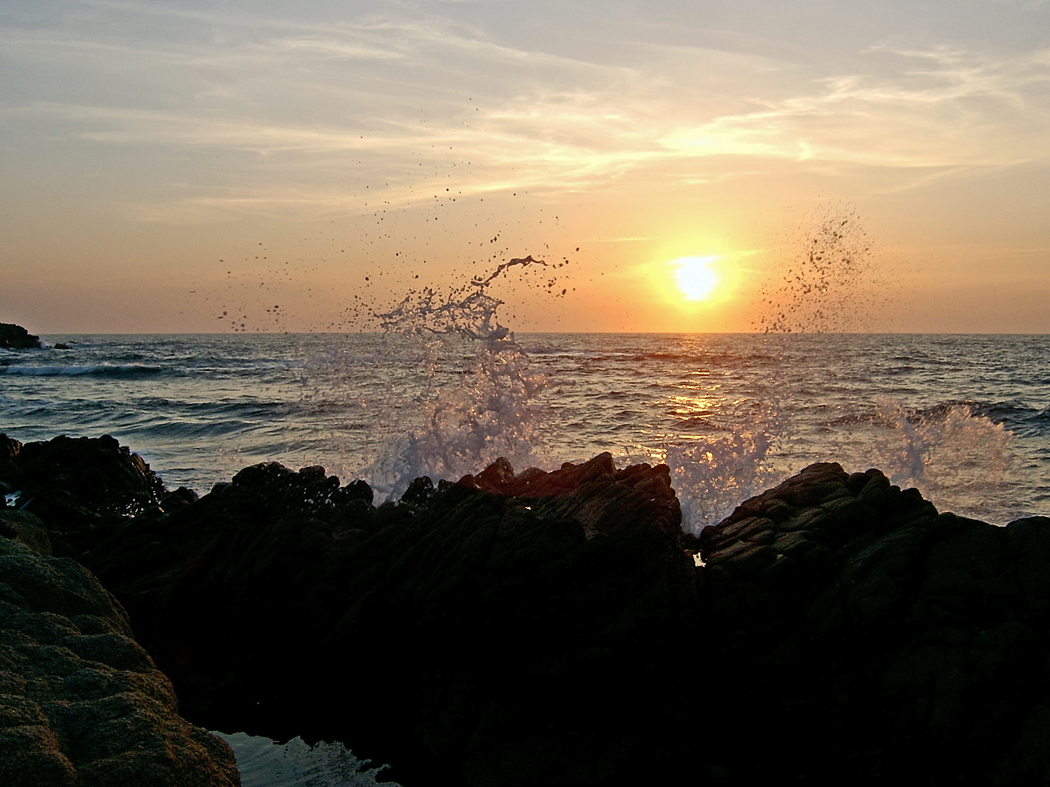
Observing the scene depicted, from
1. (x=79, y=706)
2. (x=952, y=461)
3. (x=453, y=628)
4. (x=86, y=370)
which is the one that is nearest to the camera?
(x=79, y=706)

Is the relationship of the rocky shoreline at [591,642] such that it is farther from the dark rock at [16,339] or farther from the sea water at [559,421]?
the dark rock at [16,339]

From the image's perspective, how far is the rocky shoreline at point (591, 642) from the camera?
440 centimetres

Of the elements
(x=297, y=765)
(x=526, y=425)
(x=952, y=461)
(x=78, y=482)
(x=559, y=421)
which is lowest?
(x=297, y=765)

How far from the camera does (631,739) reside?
4855 mm

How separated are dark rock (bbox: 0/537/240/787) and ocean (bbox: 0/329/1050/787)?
4.30ft

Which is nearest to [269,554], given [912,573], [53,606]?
[53,606]

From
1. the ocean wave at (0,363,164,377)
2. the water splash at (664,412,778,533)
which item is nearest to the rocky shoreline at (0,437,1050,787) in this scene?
the water splash at (664,412,778,533)

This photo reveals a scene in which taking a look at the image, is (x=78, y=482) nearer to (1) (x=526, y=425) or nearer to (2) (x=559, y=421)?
(1) (x=526, y=425)

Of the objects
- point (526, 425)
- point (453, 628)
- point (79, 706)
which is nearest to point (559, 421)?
point (526, 425)

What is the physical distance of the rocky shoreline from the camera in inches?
173

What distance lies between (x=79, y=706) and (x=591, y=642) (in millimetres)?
2930

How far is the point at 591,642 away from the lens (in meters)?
5.11

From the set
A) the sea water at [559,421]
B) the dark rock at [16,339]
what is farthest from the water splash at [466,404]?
the dark rock at [16,339]

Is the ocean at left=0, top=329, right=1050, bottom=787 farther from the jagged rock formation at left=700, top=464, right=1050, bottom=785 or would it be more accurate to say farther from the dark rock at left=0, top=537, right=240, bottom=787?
the jagged rock formation at left=700, top=464, right=1050, bottom=785
